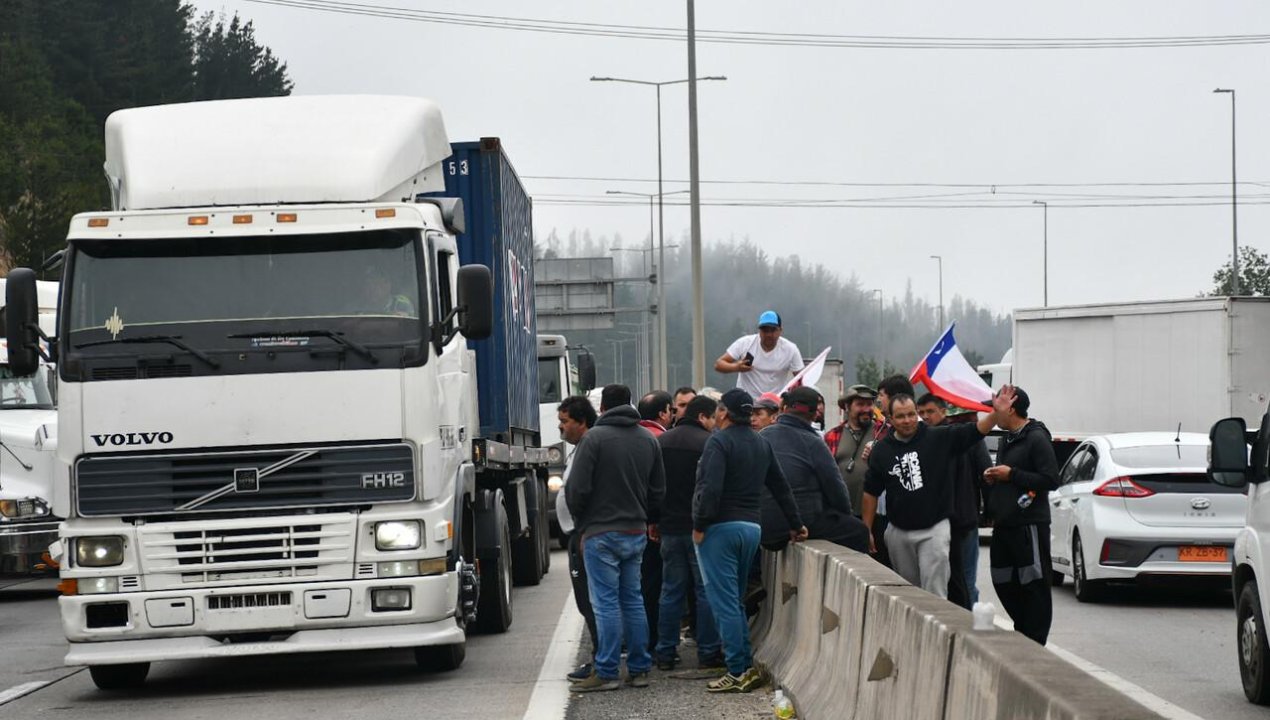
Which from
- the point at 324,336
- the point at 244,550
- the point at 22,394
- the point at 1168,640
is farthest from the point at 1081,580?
the point at 22,394

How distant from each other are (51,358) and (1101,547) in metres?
9.16

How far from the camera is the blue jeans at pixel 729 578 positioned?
10.5 m

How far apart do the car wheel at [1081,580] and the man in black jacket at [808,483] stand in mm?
5962

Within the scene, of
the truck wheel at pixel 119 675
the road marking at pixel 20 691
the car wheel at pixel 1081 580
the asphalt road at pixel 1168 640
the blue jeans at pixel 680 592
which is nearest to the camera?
the asphalt road at pixel 1168 640

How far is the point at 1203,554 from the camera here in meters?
15.7

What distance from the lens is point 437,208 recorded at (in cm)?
1213

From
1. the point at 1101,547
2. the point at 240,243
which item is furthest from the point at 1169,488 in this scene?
the point at 240,243

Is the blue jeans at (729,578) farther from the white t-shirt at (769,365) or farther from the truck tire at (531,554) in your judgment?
the truck tire at (531,554)

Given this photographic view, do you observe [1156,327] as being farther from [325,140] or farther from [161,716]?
[161,716]

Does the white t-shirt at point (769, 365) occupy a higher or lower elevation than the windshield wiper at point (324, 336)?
lower

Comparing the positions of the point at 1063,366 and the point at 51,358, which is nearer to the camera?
the point at 51,358

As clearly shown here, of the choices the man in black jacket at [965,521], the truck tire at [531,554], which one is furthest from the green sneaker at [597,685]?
the truck tire at [531,554]

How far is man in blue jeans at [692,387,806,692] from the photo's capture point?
10.4 m

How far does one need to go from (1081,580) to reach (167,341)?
918cm
